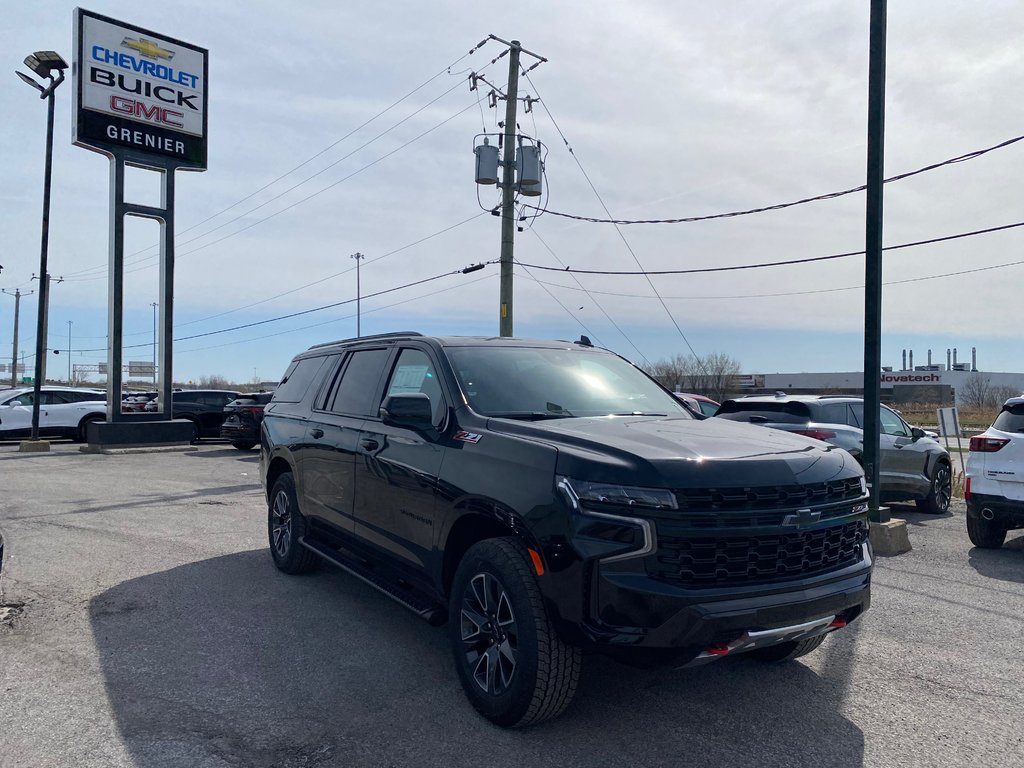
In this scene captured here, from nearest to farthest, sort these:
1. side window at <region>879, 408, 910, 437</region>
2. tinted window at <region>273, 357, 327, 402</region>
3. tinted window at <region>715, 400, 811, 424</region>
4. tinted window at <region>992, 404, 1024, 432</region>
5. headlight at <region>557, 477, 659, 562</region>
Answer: headlight at <region>557, 477, 659, 562</region>, tinted window at <region>273, 357, 327, 402</region>, tinted window at <region>992, 404, 1024, 432</region>, tinted window at <region>715, 400, 811, 424</region>, side window at <region>879, 408, 910, 437</region>

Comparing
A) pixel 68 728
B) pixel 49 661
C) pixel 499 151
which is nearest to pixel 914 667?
pixel 68 728

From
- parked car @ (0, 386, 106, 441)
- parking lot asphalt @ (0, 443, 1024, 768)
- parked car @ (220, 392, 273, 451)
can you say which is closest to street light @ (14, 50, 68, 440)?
parked car @ (0, 386, 106, 441)

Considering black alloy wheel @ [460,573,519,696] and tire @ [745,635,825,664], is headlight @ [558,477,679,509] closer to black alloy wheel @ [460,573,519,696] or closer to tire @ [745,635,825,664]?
black alloy wheel @ [460,573,519,696]

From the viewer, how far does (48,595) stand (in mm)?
5836

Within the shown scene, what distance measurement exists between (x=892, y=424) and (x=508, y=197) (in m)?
12.1

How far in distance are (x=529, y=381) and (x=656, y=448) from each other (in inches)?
53.6

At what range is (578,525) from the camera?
3.35m

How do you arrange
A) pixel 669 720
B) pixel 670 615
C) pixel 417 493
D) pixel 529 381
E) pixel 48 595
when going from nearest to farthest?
pixel 670 615 < pixel 669 720 < pixel 417 493 < pixel 529 381 < pixel 48 595

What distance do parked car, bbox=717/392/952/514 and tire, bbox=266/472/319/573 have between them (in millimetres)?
5690

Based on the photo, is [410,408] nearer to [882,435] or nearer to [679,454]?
[679,454]

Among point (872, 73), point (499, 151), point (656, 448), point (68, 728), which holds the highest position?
point (499, 151)

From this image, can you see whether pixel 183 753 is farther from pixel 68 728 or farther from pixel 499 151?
pixel 499 151

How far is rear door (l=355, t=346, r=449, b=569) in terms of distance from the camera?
14.4 ft

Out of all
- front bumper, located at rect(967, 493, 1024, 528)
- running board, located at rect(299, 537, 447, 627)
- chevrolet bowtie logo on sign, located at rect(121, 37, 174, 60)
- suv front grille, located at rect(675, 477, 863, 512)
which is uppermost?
chevrolet bowtie logo on sign, located at rect(121, 37, 174, 60)
